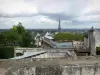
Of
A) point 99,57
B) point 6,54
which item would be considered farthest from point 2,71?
point 6,54

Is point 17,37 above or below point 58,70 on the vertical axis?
above

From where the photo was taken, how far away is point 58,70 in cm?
1544

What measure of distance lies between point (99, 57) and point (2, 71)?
885cm

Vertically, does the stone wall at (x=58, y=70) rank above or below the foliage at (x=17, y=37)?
below

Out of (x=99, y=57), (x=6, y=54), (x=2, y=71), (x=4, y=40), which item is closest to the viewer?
(x=2, y=71)

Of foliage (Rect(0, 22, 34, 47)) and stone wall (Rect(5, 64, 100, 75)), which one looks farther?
foliage (Rect(0, 22, 34, 47))

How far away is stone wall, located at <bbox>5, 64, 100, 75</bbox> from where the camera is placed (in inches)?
596

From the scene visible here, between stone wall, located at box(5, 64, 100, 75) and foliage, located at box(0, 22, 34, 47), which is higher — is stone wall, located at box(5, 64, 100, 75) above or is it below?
below

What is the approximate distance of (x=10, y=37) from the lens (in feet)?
156

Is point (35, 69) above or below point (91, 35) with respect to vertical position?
below

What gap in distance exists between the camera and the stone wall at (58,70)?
15.1 metres

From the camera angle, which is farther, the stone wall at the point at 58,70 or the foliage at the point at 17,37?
the foliage at the point at 17,37

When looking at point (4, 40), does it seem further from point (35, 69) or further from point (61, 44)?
point (35, 69)

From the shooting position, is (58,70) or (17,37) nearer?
(58,70)
